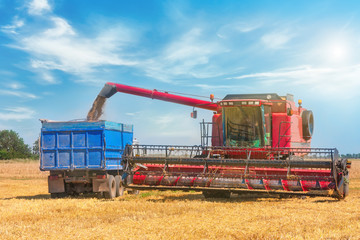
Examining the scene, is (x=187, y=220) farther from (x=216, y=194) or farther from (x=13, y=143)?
(x=13, y=143)

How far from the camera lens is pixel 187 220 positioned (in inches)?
298

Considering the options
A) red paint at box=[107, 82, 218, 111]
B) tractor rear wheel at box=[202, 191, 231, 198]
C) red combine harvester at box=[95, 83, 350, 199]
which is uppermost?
red paint at box=[107, 82, 218, 111]

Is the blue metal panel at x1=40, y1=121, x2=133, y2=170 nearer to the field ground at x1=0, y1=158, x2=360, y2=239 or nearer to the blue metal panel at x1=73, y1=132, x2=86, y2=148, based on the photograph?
the blue metal panel at x1=73, y1=132, x2=86, y2=148

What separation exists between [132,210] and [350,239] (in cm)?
469

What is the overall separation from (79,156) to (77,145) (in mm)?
347

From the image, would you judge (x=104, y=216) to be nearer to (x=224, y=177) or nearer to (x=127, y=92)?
(x=224, y=177)

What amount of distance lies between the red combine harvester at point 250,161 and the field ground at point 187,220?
1.72 ft

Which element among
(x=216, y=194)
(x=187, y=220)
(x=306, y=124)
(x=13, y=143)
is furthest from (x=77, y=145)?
(x=13, y=143)

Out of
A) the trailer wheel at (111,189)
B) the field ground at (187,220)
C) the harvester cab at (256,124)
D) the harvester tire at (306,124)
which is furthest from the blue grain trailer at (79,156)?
the harvester tire at (306,124)

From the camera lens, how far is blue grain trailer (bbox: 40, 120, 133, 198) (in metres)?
12.9

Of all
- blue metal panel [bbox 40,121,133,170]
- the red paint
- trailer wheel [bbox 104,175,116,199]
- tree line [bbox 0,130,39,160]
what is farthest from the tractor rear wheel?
tree line [bbox 0,130,39,160]

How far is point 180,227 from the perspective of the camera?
6.88m

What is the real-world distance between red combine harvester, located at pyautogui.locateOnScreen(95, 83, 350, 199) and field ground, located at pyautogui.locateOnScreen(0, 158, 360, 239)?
523 millimetres

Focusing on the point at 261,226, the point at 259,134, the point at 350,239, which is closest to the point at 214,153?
the point at 259,134
